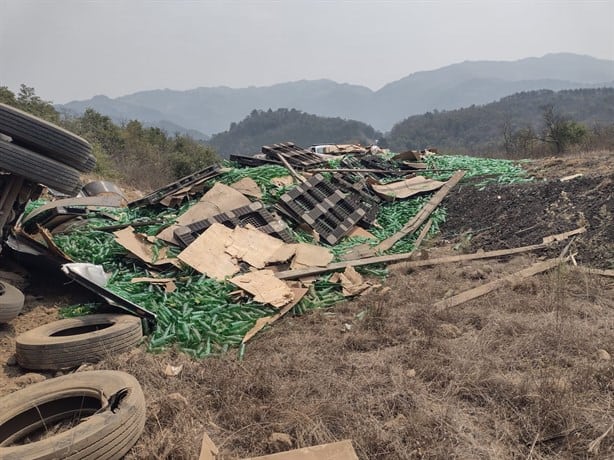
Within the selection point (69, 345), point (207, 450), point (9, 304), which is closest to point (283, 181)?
point (9, 304)

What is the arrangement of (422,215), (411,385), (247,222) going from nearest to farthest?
(411,385) → (247,222) → (422,215)

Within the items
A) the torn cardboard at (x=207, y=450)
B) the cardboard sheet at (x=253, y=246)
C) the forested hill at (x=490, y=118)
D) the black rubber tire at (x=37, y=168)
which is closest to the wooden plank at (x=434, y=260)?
the cardboard sheet at (x=253, y=246)

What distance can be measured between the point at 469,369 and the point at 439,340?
0.59 m

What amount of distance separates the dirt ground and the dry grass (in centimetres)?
1

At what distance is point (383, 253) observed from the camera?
729 cm

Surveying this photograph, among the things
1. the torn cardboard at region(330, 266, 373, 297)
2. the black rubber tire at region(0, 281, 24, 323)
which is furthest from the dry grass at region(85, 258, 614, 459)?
the black rubber tire at region(0, 281, 24, 323)

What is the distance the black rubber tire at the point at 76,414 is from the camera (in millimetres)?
2541

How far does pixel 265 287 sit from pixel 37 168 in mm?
2795

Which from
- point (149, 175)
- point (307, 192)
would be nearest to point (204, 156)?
point (149, 175)

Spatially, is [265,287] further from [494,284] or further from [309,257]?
[494,284]

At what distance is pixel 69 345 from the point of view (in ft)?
12.9

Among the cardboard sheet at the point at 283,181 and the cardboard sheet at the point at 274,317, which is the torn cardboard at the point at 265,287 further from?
the cardboard sheet at the point at 283,181

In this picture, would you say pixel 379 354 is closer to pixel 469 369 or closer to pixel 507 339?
pixel 469 369

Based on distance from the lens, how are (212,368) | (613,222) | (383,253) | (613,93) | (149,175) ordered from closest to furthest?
1. (212,368)
2. (613,222)
3. (383,253)
4. (149,175)
5. (613,93)
